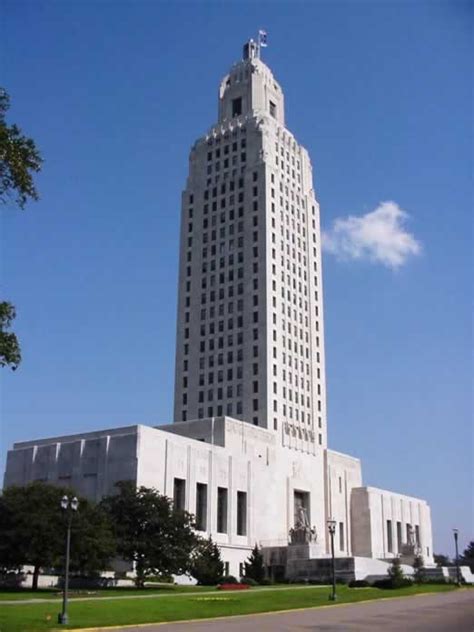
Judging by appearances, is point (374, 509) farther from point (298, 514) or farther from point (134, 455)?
point (134, 455)

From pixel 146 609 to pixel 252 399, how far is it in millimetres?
68503

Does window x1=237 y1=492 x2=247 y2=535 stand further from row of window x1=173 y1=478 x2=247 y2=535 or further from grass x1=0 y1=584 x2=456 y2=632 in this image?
grass x1=0 y1=584 x2=456 y2=632

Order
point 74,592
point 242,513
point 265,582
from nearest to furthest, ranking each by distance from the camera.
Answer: point 74,592, point 265,582, point 242,513

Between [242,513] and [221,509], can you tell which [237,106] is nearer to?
[242,513]

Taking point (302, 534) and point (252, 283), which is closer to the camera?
point (302, 534)

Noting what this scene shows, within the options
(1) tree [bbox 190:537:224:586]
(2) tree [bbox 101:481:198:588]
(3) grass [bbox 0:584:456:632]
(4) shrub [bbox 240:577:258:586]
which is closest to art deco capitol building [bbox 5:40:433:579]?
(4) shrub [bbox 240:577:258:586]

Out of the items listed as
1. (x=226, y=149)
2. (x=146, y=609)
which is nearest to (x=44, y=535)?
(x=146, y=609)

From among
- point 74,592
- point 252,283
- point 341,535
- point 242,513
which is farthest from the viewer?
point 341,535

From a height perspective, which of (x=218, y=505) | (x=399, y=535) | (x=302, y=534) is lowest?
(x=302, y=534)

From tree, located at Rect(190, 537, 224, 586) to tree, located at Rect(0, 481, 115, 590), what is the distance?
10909 mm

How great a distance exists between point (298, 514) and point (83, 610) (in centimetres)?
7295

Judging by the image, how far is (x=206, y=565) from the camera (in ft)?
226

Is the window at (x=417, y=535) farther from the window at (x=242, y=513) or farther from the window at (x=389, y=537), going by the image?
the window at (x=242, y=513)

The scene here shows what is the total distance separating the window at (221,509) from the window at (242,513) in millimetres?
2941
